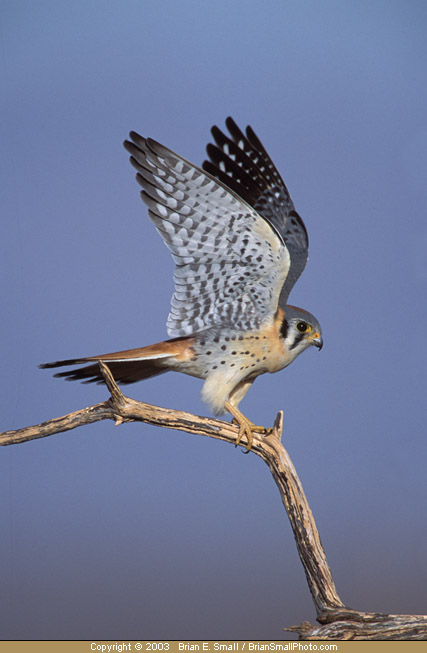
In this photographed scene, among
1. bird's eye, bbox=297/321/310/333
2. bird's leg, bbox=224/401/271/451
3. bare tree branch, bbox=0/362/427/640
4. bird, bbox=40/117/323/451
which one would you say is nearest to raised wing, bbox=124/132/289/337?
bird, bbox=40/117/323/451

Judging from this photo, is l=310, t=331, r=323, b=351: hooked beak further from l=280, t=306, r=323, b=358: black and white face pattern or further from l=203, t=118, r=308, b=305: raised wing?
l=203, t=118, r=308, b=305: raised wing

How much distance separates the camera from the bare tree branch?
2.58 metres

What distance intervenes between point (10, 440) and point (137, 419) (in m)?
0.53

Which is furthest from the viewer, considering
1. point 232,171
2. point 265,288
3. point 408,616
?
point 232,171

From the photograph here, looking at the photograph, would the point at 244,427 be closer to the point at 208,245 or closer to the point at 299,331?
the point at 299,331

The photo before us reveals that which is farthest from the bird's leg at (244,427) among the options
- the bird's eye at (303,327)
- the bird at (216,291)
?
the bird's eye at (303,327)

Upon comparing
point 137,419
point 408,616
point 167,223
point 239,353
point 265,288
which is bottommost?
point 408,616

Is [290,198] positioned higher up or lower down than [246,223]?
higher up

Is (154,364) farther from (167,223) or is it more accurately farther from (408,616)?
(408,616)

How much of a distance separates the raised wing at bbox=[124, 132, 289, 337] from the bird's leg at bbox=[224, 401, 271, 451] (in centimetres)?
38

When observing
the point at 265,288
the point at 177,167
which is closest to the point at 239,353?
the point at 265,288

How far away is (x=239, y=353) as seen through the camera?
307 cm

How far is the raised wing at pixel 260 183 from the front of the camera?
3.40 m

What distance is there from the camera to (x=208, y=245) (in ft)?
9.60
